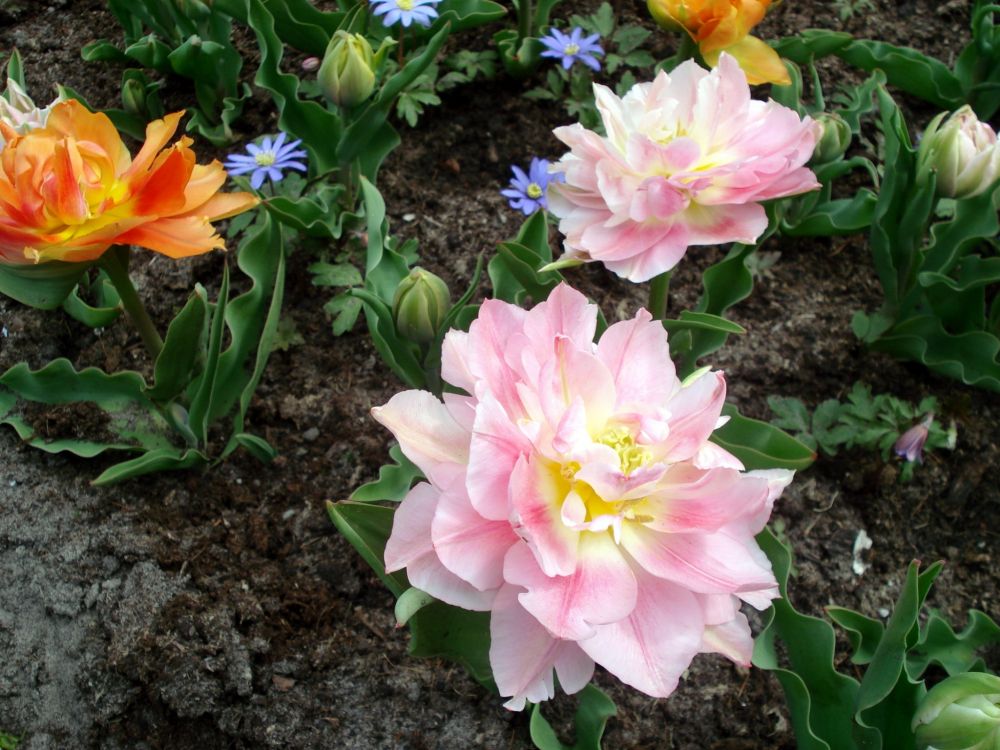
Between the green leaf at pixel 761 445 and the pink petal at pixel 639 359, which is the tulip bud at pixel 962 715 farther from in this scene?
the pink petal at pixel 639 359

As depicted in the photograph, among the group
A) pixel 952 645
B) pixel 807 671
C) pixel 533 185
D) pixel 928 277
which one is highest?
pixel 533 185

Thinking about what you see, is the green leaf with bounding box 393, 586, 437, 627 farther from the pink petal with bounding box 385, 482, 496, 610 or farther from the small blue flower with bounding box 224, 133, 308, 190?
the small blue flower with bounding box 224, 133, 308, 190

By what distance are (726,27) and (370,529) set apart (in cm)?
93

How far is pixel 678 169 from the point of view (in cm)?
115

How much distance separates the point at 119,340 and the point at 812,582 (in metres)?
1.24

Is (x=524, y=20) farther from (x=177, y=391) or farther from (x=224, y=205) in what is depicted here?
(x=177, y=391)

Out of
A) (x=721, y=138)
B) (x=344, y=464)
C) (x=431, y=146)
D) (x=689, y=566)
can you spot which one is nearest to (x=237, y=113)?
(x=431, y=146)

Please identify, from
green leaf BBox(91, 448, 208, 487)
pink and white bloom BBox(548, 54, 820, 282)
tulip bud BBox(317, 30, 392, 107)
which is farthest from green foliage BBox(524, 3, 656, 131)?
green leaf BBox(91, 448, 208, 487)

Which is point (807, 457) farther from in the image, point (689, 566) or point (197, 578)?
point (197, 578)

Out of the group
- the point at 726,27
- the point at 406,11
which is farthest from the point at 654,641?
the point at 406,11

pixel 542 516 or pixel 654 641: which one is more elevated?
pixel 542 516

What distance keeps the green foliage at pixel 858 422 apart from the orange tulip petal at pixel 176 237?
96 cm

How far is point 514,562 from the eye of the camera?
771 millimetres

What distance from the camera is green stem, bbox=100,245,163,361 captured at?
1236mm
